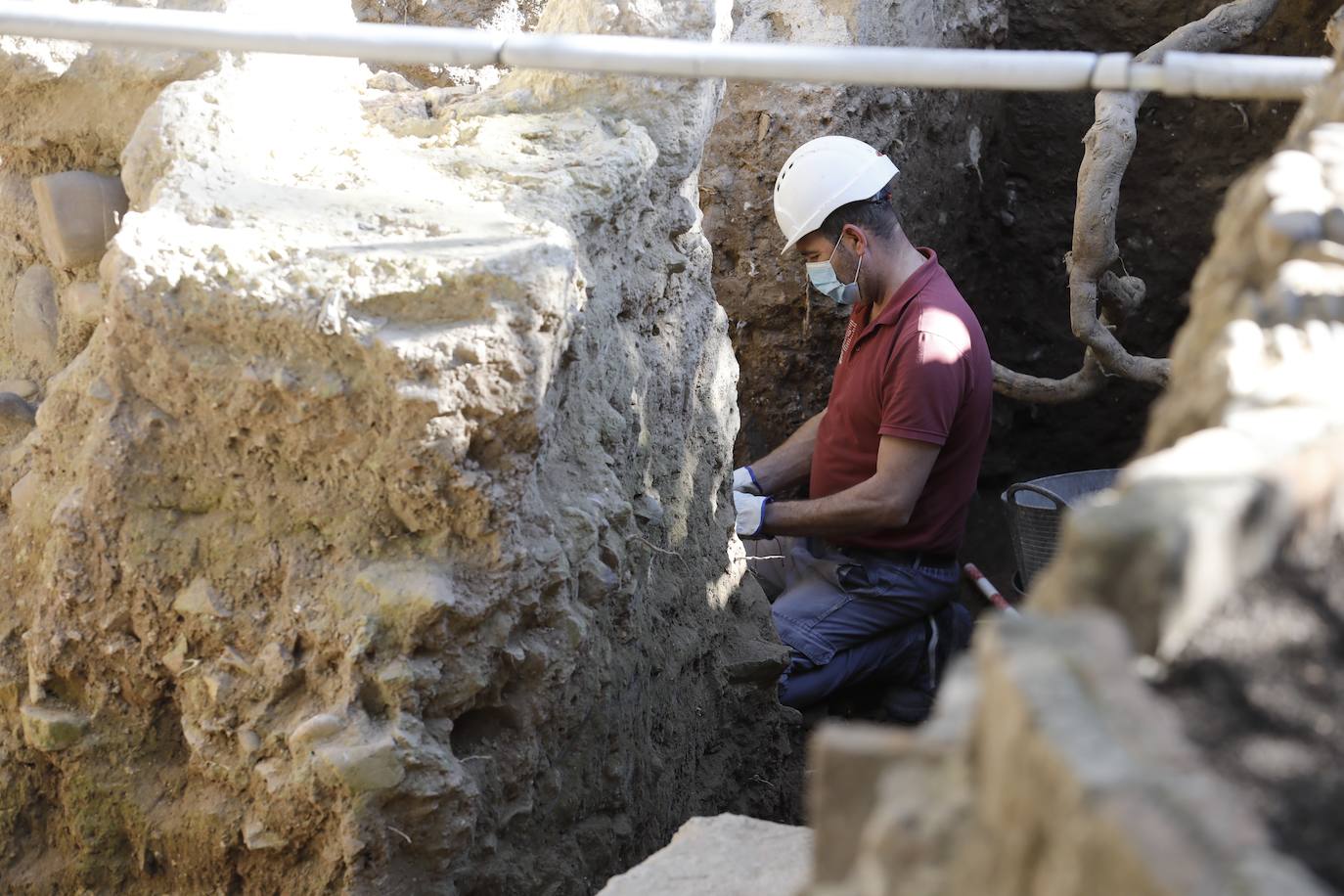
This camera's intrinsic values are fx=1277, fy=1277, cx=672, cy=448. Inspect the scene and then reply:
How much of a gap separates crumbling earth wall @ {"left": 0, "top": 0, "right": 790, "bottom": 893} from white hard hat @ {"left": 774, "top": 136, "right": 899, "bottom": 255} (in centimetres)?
121

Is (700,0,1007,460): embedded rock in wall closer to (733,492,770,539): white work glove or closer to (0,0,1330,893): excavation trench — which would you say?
(733,492,770,539): white work glove

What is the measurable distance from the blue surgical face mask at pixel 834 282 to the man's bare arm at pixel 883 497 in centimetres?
45

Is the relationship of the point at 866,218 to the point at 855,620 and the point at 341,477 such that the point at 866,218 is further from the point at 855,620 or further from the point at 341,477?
the point at 341,477

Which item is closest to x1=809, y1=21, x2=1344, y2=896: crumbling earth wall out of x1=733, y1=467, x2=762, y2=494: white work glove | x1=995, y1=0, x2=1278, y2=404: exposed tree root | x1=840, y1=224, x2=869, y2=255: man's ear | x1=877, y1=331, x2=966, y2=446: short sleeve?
x1=877, y1=331, x2=966, y2=446: short sleeve

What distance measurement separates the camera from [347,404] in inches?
79.0

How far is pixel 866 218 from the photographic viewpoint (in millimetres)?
3627

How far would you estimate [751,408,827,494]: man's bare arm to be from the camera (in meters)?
4.04

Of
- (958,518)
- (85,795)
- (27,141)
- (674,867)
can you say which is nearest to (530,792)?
(674,867)

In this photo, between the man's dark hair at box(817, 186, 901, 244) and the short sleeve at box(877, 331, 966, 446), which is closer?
the short sleeve at box(877, 331, 966, 446)

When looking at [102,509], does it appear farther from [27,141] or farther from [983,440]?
[983,440]

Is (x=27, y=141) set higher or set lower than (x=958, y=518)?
higher

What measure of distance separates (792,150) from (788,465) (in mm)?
1211

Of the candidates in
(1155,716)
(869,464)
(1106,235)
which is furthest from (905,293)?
(1155,716)

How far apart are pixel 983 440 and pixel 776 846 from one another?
1888 mm
